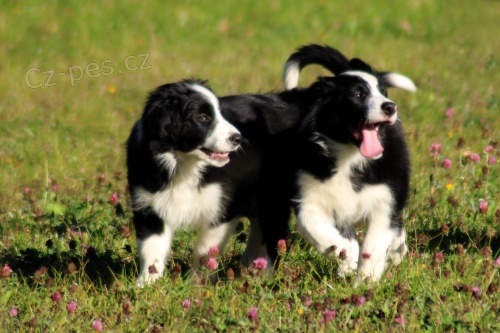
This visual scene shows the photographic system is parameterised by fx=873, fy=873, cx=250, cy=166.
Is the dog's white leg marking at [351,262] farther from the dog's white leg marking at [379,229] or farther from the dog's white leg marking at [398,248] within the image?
the dog's white leg marking at [398,248]

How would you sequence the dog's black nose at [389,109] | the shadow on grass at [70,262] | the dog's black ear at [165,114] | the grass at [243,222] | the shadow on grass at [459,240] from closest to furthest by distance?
the grass at [243,222], the dog's black nose at [389,109], the dog's black ear at [165,114], the shadow on grass at [70,262], the shadow on grass at [459,240]

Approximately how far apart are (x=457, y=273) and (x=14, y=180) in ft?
11.5

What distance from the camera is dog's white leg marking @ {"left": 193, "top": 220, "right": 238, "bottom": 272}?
459 centimetres

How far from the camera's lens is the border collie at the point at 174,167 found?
14.2 ft

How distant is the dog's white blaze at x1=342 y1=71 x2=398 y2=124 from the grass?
2.01ft

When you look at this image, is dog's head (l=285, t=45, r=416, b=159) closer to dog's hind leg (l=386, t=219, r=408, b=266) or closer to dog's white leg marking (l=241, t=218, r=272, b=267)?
dog's hind leg (l=386, t=219, r=408, b=266)

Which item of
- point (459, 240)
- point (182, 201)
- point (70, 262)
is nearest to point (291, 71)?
point (182, 201)

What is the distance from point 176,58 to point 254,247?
5.41 meters

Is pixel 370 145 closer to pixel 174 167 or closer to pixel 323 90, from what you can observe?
pixel 323 90

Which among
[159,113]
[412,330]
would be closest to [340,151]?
[159,113]

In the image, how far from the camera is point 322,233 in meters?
4.29

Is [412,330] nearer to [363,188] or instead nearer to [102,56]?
Result: [363,188]

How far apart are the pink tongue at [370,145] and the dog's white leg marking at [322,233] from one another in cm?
41

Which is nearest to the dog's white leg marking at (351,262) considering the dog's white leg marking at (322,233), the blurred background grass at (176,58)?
the dog's white leg marking at (322,233)
